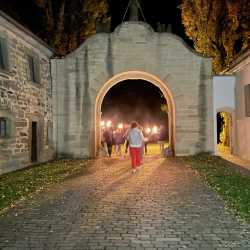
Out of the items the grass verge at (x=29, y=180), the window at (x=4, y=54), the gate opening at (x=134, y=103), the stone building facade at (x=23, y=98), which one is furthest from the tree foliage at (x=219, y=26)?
the gate opening at (x=134, y=103)

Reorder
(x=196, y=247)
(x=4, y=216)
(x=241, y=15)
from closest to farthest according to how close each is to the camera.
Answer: (x=196, y=247), (x=4, y=216), (x=241, y=15)

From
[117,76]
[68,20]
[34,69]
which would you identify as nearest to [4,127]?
[34,69]

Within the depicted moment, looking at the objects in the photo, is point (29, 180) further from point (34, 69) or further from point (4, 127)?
point (34, 69)

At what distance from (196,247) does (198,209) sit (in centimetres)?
243

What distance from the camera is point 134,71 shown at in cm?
2008

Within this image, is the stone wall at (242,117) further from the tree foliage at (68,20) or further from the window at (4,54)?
the tree foliage at (68,20)

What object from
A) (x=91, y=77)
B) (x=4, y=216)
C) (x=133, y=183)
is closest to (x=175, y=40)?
(x=91, y=77)

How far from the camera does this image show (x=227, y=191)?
992 centimetres

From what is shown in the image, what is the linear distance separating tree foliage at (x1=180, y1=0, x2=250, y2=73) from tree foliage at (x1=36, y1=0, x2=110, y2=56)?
5514 mm

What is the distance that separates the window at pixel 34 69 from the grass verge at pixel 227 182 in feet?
23.5

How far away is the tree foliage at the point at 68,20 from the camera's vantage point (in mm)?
26641

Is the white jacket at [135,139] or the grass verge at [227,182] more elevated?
the white jacket at [135,139]

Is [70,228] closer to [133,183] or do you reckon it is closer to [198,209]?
[198,209]

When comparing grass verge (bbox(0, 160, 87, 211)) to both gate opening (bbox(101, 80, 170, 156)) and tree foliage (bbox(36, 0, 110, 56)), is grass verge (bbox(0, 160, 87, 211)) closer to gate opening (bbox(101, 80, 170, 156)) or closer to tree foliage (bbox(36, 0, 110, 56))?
tree foliage (bbox(36, 0, 110, 56))
